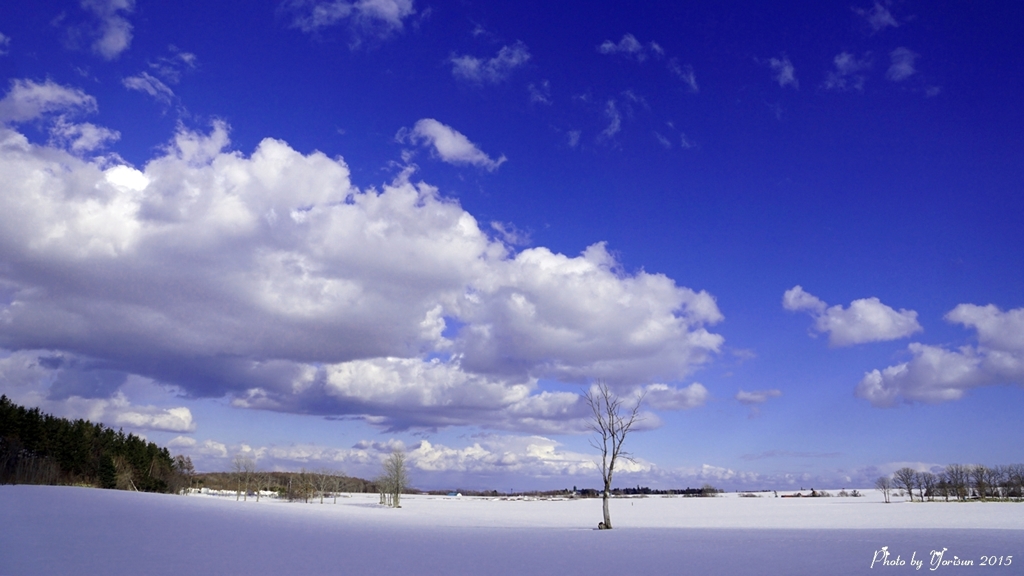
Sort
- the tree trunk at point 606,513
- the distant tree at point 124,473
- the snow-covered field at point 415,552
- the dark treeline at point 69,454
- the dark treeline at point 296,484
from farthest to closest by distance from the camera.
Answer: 1. the dark treeline at point 296,484
2. the distant tree at point 124,473
3. the dark treeline at point 69,454
4. the tree trunk at point 606,513
5. the snow-covered field at point 415,552

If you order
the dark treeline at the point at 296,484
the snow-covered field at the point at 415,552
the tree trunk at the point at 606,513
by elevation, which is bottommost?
the dark treeline at the point at 296,484

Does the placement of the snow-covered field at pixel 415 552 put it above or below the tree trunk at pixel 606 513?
above

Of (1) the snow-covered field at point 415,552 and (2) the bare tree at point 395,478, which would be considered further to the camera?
(2) the bare tree at point 395,478

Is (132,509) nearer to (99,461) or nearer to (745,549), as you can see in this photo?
(745,549)

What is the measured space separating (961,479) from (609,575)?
5559 inches

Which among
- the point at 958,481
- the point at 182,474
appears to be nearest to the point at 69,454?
the point at 182,474

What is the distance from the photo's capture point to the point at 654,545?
25.1 meters

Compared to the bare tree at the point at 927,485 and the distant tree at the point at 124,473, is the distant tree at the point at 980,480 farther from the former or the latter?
the distant tree at the point at 124,473

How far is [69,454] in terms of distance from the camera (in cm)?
7650

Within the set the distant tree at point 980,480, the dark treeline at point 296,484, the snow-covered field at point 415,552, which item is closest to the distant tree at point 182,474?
the dark treeline at point 296,484

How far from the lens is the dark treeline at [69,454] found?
219ft

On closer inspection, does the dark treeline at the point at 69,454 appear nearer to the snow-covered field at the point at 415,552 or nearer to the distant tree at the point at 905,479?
the snow-covered field at the point at 415,552

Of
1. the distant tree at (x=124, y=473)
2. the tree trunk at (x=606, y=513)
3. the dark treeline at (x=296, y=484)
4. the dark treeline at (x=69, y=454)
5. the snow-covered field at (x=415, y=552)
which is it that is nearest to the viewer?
the snow-covered field at (x=415, y=552)

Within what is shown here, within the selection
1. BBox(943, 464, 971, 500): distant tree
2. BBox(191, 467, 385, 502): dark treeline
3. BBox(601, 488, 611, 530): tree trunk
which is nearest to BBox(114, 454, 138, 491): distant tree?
BBox(191, 467, 385, 502): dark treeline
